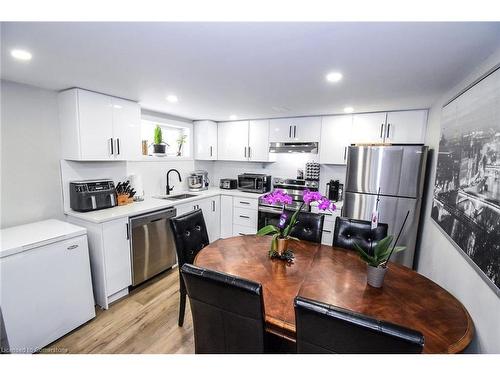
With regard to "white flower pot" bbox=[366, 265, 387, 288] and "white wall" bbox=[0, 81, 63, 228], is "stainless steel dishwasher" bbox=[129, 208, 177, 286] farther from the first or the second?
"white flower pot" bbox=[366, 265, 387, 288]

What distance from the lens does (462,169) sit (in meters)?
1.39

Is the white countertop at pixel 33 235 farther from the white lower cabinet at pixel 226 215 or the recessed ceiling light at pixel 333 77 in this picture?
the recessed ceiling light at pixel 333 77

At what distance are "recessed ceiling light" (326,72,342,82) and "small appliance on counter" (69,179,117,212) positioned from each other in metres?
2.51

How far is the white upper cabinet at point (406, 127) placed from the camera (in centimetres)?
269

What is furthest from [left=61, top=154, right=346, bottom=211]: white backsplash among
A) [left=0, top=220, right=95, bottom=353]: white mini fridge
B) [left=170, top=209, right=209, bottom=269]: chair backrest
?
[left=170, top=209, right=209, bottom=269]: chair backrest

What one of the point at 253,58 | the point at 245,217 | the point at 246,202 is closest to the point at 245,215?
the point at 245,217

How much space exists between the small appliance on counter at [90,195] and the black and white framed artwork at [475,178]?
308 centimetres

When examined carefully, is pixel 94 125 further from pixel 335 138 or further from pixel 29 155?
pixel 335 138

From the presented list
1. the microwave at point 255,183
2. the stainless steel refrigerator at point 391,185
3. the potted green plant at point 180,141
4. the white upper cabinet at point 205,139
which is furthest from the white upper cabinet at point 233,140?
the stainless steel refrigerator at point 391,185

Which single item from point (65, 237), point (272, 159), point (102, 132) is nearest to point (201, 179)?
point (272, 159)

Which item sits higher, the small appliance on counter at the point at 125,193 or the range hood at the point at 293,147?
the range hood at the point at 293,147

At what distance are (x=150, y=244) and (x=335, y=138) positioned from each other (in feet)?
9.16

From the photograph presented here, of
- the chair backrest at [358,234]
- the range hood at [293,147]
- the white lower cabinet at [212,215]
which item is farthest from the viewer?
the white lower cabinet at [212,215]

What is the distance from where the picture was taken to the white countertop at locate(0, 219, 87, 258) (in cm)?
159
